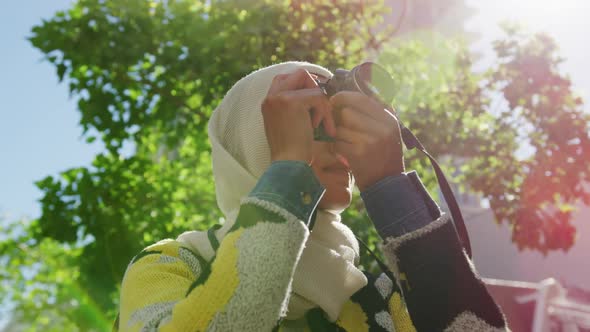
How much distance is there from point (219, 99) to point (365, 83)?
3.41 m

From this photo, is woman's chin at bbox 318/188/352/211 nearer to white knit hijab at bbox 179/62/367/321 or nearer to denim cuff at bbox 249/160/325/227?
white knit hijab at bbox 179/62/367/321

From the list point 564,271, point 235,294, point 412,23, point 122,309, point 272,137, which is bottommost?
point 564,271

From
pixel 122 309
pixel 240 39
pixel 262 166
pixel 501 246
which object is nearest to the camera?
pixel 122 309

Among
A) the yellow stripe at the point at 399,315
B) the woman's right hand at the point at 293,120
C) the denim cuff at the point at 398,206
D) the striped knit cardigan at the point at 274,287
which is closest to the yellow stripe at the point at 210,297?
the striped knit cardigan at the point at 274,287

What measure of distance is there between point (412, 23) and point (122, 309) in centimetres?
2477

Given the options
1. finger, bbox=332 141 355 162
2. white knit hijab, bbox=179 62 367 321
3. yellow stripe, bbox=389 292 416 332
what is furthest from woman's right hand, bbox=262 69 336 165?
yellow stripe, bbox=389 292 416 332

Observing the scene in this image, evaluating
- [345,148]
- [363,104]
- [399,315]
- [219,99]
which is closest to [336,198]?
[345,148]

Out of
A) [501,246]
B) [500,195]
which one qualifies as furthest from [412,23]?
[500,195]

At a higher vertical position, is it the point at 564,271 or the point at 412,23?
the point at 412,23

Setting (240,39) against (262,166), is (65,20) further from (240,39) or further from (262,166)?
(262,166)

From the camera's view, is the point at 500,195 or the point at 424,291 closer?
the point at 424,291

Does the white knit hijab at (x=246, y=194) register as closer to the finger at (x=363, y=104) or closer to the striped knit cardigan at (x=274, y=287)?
the striped knit cardigan at (x=274, y=287)

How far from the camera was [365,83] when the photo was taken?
158cm

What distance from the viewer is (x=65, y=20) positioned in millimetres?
4871
